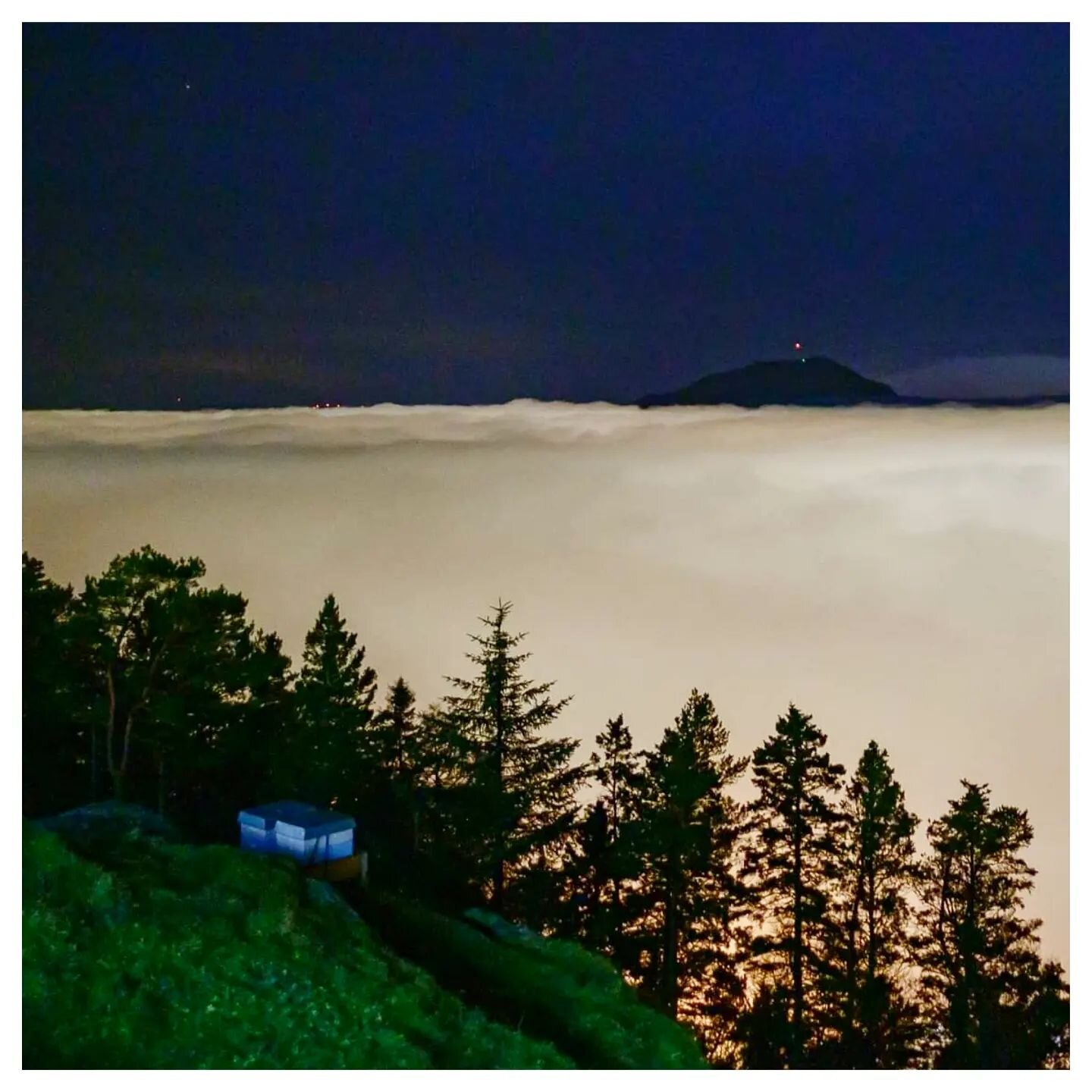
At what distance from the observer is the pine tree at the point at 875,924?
71.0 feet

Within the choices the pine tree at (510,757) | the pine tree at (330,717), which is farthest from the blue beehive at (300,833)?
the pine tree at (510,757)

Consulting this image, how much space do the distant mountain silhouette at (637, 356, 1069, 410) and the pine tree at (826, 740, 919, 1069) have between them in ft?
28.7

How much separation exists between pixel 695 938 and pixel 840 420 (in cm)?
1337

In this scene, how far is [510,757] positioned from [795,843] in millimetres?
7285

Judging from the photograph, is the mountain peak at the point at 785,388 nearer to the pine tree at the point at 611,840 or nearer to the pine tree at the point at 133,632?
the pine tree at the point at 611,840

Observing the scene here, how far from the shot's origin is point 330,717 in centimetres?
2344

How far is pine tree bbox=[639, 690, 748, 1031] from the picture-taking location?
67.3 ft

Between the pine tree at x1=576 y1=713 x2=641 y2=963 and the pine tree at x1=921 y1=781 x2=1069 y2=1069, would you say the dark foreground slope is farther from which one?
the pine tree at x1=921 y1=781 x2=1069 y2=1069

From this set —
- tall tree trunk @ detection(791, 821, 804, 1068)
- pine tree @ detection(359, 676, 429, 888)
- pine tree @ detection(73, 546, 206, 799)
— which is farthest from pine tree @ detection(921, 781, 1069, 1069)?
pine tree @ detection(73, 546, 206, 799)

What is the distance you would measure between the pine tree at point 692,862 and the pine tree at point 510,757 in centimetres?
240

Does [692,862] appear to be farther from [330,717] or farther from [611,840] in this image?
[330,717]

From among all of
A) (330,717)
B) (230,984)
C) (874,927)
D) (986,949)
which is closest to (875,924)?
(874,927)
